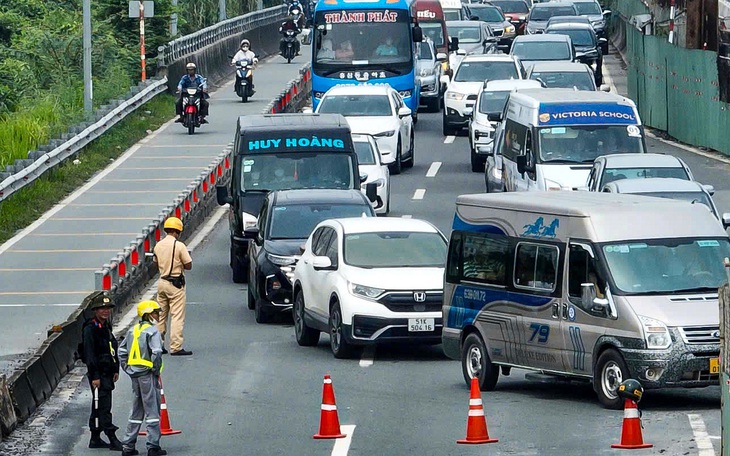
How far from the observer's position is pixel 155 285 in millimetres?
25469

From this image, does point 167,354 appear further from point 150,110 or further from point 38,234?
point 150,110

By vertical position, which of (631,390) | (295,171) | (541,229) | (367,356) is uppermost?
(541,229)

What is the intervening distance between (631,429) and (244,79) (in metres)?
35.2

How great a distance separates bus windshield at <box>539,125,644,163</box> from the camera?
89.8 ft

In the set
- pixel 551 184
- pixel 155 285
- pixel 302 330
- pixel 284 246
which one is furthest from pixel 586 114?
pixel 302 330

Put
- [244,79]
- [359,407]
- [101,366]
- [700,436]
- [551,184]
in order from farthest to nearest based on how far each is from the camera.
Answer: [244,79] → [551,184] → [359,407] → [101,366] → [700,436]

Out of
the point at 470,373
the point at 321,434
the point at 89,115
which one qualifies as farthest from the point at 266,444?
the point at 89,115

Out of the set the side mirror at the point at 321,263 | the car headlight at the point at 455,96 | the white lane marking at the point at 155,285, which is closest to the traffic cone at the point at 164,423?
the side mirror at the point at 321,263

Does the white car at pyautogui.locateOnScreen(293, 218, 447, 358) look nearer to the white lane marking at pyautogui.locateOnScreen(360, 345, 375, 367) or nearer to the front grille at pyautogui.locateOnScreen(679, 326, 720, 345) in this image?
the white lane marking at pyautogui.locateOnScreen(360, 345, 375, 367)

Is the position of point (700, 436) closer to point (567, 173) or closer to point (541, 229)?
point (541, 229)

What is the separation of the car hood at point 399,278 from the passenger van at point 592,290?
1772 millimetres

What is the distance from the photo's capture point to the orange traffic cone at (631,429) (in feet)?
42.9

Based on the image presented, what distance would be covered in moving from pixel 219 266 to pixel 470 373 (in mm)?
11185

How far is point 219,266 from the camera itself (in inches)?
1089
